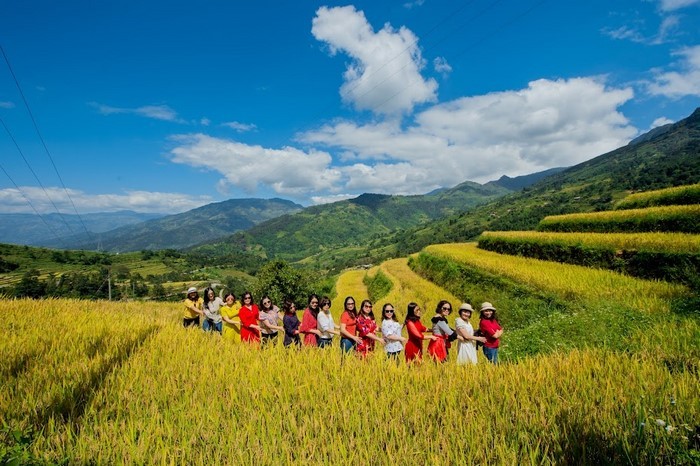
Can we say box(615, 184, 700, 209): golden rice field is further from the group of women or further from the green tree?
the green tree

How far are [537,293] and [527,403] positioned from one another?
10.8 meters

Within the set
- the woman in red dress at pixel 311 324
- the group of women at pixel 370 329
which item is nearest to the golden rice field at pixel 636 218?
the group of women at pixel 370 329

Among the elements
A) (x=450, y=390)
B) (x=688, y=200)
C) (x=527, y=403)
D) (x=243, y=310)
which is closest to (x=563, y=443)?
(x=527, y=403)

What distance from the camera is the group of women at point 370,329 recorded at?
6141 mm

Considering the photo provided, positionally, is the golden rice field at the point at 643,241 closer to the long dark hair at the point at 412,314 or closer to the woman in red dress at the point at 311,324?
the long dark hair at the point at 412,314

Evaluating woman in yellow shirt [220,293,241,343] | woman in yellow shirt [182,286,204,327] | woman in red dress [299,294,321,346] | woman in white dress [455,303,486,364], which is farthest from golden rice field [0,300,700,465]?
woman in yellow shirt [182,286,204,327]

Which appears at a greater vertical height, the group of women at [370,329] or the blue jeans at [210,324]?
the group of women at [370,329]

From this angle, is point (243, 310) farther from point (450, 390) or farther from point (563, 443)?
point (563, 443)

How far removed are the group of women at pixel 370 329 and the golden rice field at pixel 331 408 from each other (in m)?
1.32

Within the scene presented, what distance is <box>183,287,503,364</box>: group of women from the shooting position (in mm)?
6141

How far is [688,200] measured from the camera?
15648mm

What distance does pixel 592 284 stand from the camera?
11.6 meters

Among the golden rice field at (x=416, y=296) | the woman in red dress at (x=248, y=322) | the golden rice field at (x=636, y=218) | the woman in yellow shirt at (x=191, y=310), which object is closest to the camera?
the woman in red dress at (x=248, y=322)

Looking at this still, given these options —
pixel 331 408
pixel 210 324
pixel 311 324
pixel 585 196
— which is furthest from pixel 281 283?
pixel 585 196
